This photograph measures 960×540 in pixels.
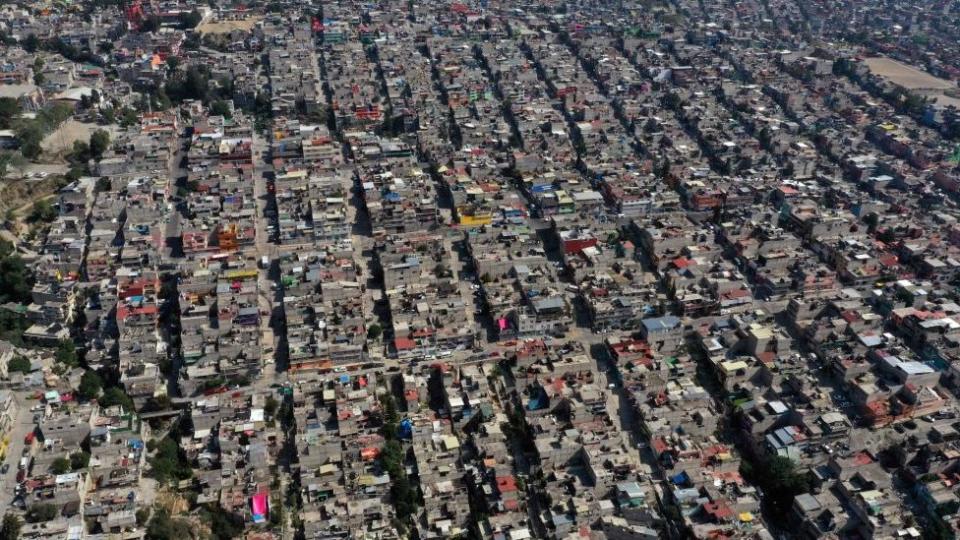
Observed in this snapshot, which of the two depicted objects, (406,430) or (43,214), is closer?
(406,430)

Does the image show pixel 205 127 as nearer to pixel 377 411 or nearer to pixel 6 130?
pixel 6 130

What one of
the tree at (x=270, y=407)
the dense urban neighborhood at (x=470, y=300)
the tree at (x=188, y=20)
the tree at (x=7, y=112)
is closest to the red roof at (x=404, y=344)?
the dense urban neighborhood at (x=470, y=300)

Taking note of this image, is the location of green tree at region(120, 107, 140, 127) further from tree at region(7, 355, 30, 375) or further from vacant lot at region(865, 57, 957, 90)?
vacant lot at region(865, 57, 957, 90)

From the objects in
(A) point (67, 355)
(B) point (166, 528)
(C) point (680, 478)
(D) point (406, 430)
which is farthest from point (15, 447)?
(C) point (680, 478)

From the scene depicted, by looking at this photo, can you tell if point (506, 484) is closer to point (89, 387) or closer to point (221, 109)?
point (89, 387)

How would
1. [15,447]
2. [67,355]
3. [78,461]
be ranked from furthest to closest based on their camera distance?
1. [67,355]
2. [15,447]
3. [78,461]

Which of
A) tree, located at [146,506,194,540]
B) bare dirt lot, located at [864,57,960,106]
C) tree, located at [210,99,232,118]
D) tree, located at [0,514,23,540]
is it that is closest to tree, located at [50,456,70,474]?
tree, located at [0,514,23,540]

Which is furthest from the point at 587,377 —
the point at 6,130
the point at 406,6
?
the point at 406,6

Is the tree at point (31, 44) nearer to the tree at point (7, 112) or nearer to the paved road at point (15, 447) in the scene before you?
the tree at point (7, 112)
